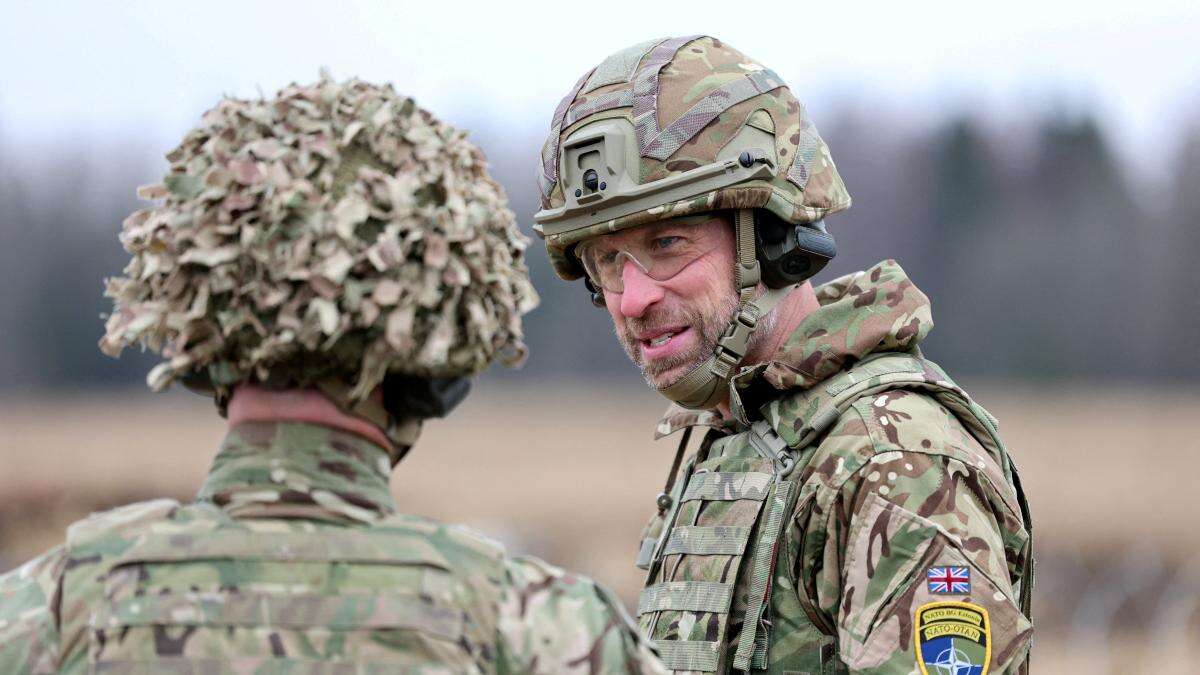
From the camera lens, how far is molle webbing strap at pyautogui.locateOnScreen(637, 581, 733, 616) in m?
5.36

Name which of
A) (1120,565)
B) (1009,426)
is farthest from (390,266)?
(1009,426)

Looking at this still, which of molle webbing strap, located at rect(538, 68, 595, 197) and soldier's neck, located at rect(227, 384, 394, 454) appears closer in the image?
soldier's neck, located at rect(227, 384, 394, 454)

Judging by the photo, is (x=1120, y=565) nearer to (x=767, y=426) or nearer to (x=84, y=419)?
(x=767, y=426)

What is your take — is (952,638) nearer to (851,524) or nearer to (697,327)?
(851,524)

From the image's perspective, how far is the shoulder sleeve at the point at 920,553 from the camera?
483 centimetres

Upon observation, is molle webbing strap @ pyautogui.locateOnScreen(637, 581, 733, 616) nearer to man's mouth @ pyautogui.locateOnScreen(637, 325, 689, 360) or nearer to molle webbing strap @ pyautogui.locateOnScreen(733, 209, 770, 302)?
man's mouth @ pyautogui.locateOnScreen(637, 325, 689, 360)

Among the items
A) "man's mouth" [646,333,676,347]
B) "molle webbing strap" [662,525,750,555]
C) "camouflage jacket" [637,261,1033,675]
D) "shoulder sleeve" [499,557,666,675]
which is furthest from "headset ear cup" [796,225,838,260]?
"shoulder sleeve" [499,557,666,675]

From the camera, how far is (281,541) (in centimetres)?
349

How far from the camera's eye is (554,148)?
241 inches

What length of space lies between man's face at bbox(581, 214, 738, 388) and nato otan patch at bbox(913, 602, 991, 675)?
1.38 m

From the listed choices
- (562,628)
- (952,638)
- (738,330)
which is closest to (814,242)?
(738,330)

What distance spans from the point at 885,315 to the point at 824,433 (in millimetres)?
504

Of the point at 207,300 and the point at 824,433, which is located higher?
the point at 207,300

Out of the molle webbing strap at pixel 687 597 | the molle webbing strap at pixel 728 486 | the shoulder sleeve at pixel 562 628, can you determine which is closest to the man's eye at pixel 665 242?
the molle webbing strap at pixel 728 486
